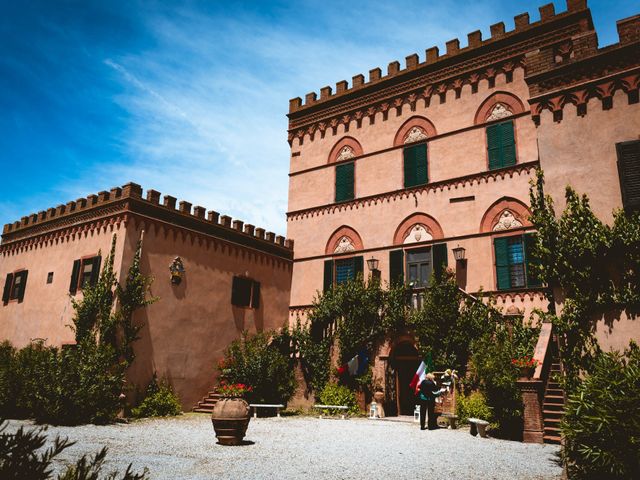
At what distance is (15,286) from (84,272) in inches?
241

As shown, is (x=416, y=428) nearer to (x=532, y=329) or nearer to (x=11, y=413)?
(x=532, y=329)

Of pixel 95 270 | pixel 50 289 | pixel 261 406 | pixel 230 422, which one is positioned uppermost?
pixel 95 270

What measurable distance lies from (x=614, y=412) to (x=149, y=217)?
16.5 meters

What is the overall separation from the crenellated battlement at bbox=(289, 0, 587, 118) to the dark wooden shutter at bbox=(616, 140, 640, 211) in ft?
32.8

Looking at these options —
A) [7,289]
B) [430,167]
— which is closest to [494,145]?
[430,167]

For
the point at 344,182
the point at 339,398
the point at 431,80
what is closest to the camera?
the point at 339,398

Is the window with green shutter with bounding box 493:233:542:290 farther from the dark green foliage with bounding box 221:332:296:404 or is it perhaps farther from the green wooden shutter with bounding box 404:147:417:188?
the dark green foliage with bounding box 221:332:296:404

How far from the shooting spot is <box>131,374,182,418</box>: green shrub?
17.0 m

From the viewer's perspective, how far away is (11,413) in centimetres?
1575

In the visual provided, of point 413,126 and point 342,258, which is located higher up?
point 413,126

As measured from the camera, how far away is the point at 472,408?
1373cm

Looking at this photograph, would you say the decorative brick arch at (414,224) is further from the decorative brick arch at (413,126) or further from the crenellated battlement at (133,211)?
the crenellated battlement at (133,211)

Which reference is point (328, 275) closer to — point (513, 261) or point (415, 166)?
point (415, 166)

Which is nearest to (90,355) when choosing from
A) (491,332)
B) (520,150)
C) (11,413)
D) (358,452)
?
(11,413)
